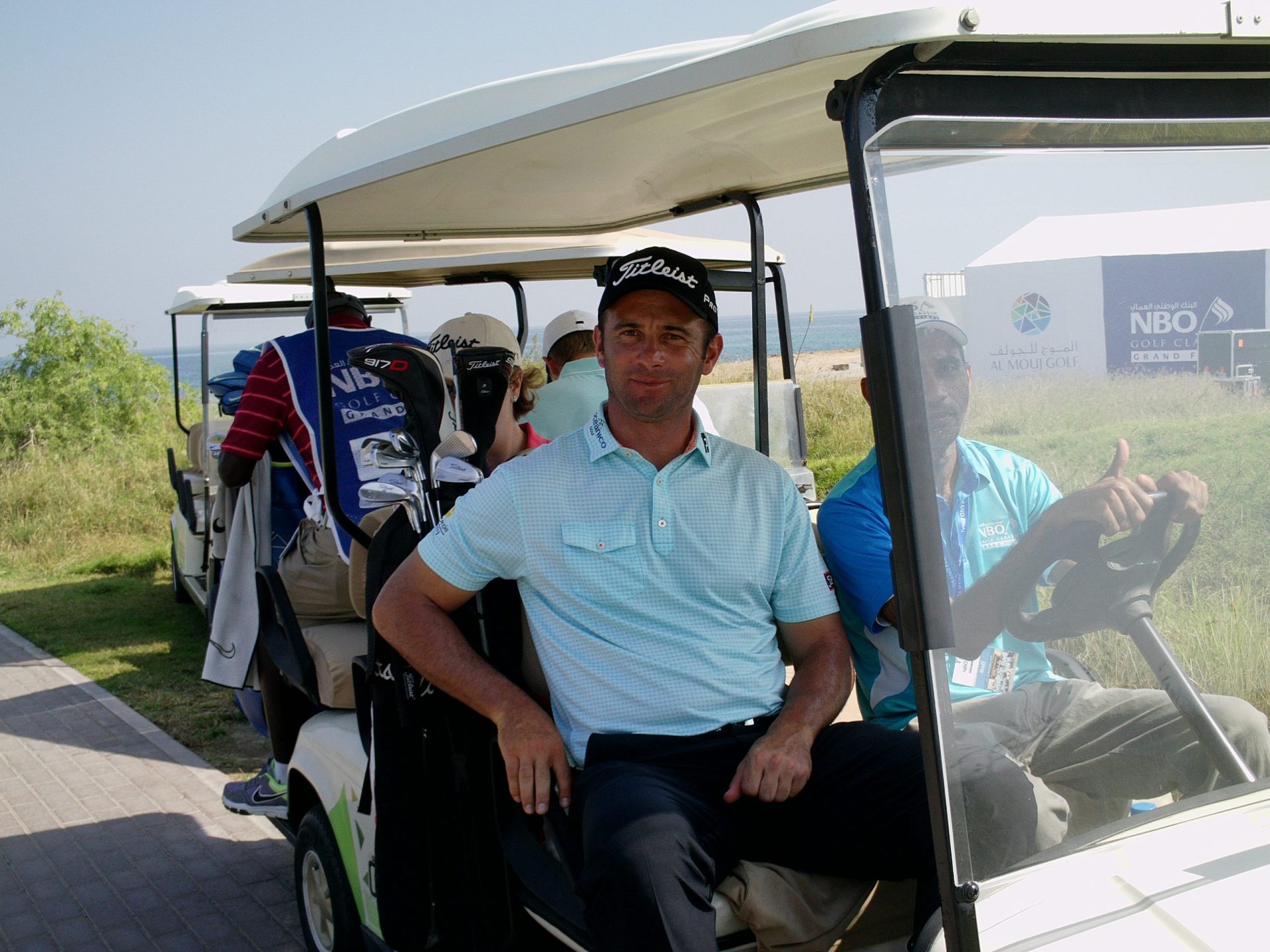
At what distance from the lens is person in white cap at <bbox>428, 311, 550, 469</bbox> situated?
3010 millimetres

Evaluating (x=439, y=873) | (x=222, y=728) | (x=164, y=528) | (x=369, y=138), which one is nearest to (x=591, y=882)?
(x=439, y=873)

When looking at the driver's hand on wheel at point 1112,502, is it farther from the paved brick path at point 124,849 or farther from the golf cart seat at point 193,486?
the golf cart seat at point 193,486

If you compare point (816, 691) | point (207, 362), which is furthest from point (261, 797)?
point (207, 362)

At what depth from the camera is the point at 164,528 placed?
11.6 m

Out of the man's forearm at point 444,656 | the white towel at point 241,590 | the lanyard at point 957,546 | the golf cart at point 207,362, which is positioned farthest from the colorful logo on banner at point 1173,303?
the golf cart at point 207,362

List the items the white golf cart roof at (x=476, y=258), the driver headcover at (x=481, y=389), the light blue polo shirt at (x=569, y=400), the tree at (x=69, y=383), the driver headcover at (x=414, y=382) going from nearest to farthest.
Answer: the driver headcover at (x=414, y=382), the driver headcover at (x=481, y=389), the light blue polo shirt at (x=569, y=400), the white golf cart roof at (x=476, y=258), the tree at (x=69, y=383)

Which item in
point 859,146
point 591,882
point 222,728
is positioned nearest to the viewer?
point 859,146

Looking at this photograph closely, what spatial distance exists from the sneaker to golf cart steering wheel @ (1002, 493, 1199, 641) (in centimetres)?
255

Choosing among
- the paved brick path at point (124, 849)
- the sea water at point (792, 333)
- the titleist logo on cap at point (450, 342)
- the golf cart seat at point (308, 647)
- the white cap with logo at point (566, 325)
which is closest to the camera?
the sea water at point (792, 333)

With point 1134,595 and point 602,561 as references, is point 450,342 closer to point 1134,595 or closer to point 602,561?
point 602,561

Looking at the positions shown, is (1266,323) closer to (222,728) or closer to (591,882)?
(591,882)

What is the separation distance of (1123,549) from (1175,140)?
1.80 ft

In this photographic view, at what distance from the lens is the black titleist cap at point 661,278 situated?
2.34 meters

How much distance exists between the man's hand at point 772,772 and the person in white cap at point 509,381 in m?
1.08
